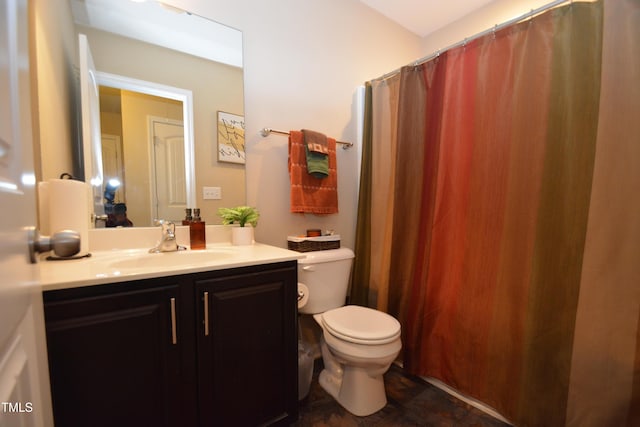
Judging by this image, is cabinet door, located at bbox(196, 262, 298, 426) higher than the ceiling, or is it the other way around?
the ceiling

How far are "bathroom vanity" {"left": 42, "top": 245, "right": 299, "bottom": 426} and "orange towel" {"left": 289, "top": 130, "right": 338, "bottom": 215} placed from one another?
20.5 inches

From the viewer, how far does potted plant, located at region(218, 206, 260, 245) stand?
1.40 metres

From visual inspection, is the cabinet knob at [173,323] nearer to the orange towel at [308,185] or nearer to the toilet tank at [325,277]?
the toilet tank at [325,277]

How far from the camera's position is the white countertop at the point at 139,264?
0.76 m

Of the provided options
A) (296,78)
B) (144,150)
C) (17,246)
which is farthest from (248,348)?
(296,78)

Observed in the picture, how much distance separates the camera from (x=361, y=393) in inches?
53.8

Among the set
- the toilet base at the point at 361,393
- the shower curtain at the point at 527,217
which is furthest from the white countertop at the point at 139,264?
the shower curtain at the point at 527,217

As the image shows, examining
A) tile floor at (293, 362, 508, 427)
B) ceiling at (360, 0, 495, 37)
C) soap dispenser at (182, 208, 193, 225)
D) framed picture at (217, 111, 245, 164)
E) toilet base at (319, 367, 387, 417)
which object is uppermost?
ceiling at (360, 0, 495, 37)

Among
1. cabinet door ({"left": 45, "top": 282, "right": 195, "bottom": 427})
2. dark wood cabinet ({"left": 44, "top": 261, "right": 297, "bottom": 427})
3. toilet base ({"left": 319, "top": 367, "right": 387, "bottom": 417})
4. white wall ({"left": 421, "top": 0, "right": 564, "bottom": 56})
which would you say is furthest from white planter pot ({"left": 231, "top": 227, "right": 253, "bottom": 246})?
white wall ({"left": 421, "top": 0, "right": 564, "bottom": 56})

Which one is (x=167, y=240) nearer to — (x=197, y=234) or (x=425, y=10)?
(x=197, y=234)

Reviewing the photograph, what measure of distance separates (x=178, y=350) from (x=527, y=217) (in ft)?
4.87

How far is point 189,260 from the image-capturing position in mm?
1211

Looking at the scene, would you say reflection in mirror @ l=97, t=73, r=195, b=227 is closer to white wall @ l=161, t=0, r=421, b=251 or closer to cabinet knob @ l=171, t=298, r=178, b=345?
white wall @ l=161, t=0, r=421, b=251

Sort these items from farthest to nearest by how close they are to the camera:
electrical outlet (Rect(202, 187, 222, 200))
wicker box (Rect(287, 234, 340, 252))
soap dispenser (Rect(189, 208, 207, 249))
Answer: wicker box (Rect(287, 234, 340, 252)) < electrical outlet (Rect(202, 187, 222, 200)) < soap dispenser (Rect(189, 208, 207, 249))
